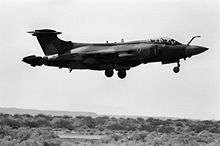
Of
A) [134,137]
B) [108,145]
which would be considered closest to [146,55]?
[108,145]

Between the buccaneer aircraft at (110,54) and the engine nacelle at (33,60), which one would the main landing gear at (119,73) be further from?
the engine nacelle at (33,60)

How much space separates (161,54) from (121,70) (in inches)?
120

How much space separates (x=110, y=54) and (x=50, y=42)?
16.5 feet

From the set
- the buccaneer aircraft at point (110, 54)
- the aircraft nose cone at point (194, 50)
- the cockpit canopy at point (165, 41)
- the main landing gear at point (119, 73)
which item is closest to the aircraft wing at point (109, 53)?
the buccaneer aircraft at point (110, 54)

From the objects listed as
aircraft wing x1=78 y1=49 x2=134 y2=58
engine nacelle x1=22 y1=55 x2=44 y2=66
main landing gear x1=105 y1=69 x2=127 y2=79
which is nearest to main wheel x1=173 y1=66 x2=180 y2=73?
aircraft wing x1=78 y1=49 x2=134 y2=58

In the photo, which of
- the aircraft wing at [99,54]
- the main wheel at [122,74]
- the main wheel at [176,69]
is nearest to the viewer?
the main wheel at [176,69]

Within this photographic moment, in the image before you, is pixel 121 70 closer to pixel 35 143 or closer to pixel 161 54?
pixel 161 54

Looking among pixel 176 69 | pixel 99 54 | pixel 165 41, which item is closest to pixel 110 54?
pixel 99 54

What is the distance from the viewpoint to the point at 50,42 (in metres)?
35.4

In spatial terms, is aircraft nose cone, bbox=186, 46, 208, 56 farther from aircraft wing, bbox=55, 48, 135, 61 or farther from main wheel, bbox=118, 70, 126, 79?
main wheel, bbox=118, 70, 126, 79

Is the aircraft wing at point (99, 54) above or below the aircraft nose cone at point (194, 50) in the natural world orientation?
below

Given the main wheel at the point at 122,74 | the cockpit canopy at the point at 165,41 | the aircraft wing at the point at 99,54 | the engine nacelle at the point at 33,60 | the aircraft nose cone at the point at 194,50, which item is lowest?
the main wheel at the point at 122,74

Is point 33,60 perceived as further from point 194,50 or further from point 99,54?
point 194,50

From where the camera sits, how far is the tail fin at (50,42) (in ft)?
114
